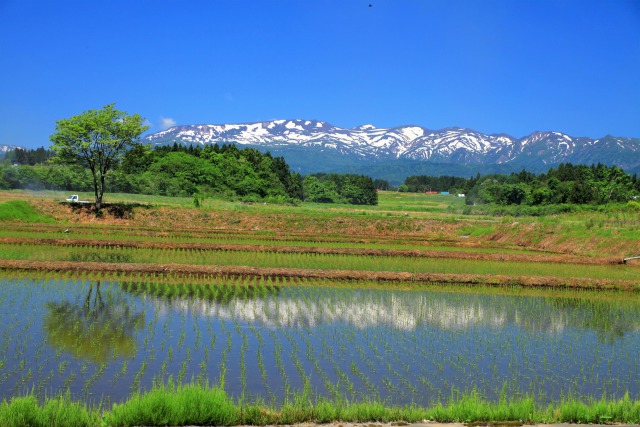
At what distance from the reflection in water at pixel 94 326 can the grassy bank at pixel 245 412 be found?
2.62 m

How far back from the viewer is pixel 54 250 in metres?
24.6

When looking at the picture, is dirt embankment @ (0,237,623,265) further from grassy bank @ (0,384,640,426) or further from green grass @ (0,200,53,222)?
grassy bank @ (0,384,640,426)

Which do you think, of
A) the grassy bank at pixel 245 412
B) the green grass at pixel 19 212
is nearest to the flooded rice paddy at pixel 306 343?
the grassy bank at pixel 245 412

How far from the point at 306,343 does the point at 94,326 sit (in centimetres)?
464

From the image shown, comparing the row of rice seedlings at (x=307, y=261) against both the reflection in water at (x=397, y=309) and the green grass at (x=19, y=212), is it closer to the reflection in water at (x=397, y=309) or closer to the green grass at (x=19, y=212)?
the reflection in water at (x=397, y=309)

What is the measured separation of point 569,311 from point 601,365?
592 cm

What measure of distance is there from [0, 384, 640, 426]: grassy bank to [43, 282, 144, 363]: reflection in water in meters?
2.62

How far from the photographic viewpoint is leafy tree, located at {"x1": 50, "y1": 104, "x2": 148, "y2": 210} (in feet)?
147

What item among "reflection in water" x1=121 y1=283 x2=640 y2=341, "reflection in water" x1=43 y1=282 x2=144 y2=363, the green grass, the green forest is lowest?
"reflection in water" x1=121 y1=283 x2=640 y2=341

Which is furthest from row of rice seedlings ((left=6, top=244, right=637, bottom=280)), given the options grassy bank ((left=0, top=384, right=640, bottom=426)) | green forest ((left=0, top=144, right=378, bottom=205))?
green forest ((left=0, top=144, right=378, bottom=205))

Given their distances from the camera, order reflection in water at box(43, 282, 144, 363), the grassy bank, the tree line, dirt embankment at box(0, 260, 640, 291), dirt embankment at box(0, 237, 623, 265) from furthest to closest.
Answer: the tree line
dirt embankment at box(0, 237, 623, 265)
dirt embankment at box(0, 260, 640, 291)
reflection in water at box(43, 282, 144, 363)
the grassy bank

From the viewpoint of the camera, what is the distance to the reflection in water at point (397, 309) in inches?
572

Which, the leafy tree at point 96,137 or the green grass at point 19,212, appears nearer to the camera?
the green grass at point 19,212

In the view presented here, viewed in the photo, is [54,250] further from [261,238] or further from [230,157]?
[230,157]
